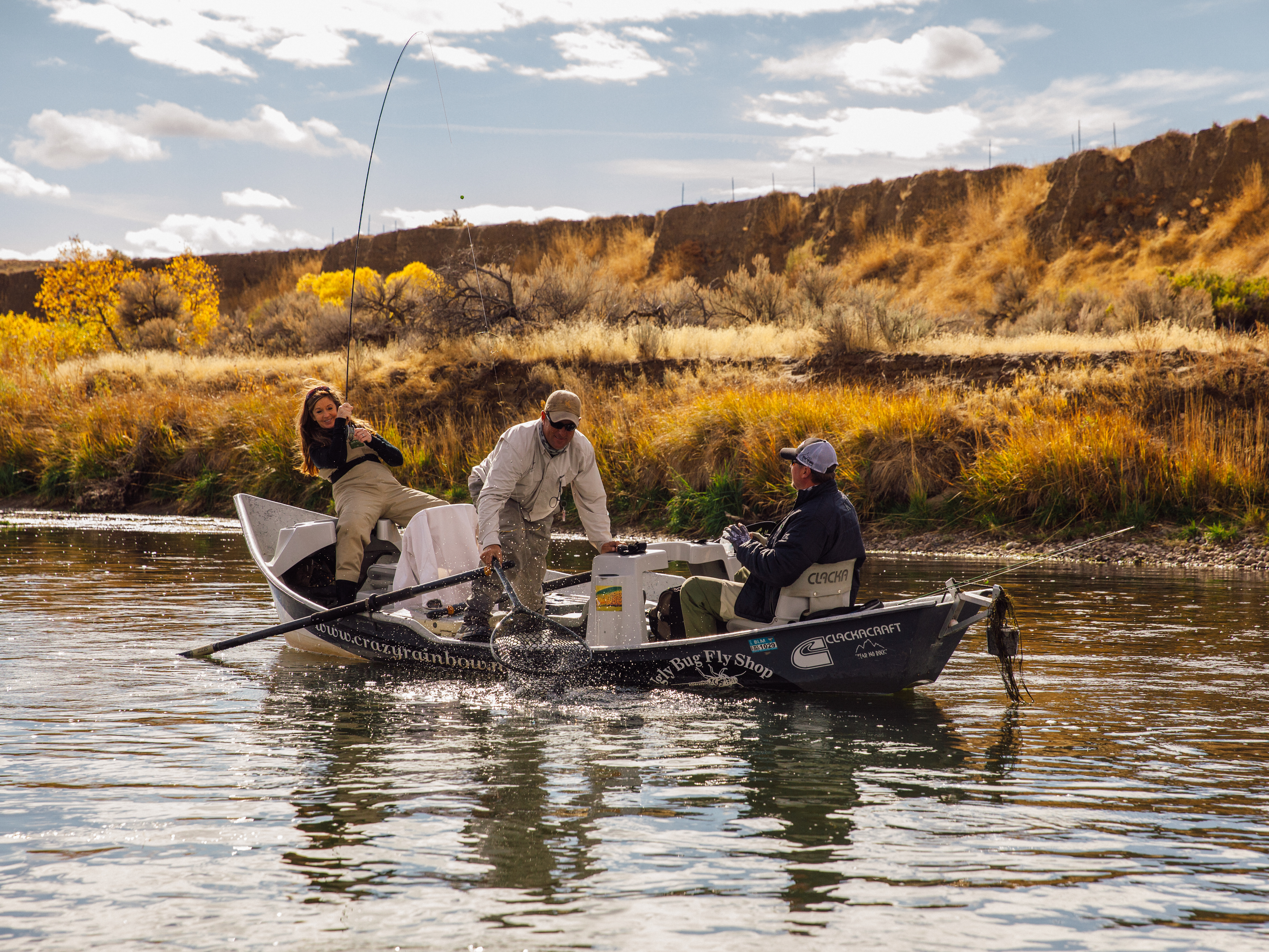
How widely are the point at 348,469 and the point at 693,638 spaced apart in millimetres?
3566

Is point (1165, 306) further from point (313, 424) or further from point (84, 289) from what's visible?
point (84, 289)

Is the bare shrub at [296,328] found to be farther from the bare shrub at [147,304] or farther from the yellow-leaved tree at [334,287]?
the bare shrub at [147,304]

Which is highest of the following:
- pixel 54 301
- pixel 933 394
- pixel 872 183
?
pixel 872 183

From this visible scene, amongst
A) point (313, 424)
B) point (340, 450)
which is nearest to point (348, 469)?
point (340, 450)

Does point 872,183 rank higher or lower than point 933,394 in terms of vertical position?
higher

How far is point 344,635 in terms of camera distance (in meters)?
9.44

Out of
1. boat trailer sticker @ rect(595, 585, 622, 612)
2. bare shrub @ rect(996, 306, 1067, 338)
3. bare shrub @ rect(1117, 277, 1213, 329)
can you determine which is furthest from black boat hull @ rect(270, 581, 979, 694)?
bare shrub @ rect(996, 306, 1067, 338)

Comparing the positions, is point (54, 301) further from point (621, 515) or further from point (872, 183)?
point (621, 515)

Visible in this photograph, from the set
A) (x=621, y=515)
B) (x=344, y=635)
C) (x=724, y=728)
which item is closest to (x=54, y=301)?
(x=621, y=515)

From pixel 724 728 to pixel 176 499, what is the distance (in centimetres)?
1831

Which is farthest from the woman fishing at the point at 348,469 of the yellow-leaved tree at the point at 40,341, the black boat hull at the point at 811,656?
the yellow-leaved tree at the point at 40,341

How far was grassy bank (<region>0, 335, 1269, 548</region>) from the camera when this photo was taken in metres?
15.6

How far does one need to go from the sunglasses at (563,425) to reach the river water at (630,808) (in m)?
1.80

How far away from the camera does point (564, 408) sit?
8.13 m
